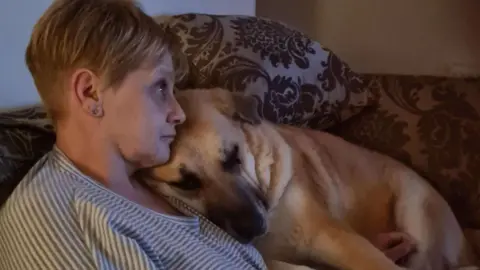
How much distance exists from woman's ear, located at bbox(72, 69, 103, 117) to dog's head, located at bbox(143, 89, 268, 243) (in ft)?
0.83

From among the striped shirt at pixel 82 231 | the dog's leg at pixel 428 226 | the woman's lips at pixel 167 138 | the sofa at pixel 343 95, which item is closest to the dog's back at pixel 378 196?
the dog's leg at pixel 428 226

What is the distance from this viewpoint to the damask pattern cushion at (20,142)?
1.24 m

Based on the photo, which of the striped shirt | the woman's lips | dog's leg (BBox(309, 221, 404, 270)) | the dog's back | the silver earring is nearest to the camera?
the striped shirt

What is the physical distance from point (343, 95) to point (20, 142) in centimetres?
99

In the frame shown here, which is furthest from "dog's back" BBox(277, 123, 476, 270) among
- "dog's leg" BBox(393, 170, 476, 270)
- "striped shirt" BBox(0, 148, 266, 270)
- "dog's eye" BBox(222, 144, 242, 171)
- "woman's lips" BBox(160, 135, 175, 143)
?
"striped shirt" BBox(0, 148, 266, 270)

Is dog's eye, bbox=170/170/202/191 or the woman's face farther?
dog's eye, bbox=170/170/202/191

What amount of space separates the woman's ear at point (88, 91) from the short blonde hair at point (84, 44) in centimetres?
→ 1

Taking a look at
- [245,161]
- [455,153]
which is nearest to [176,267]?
[245,161]

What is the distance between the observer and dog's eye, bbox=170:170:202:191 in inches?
51.7

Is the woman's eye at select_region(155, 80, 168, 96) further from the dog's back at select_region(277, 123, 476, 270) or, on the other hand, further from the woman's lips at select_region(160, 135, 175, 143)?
the dog's back at select_region(277, 123, 476, 270)

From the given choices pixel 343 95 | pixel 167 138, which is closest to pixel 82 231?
pixel 167 138

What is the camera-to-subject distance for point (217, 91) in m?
1.49

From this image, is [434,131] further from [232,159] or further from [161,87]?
[161,87]

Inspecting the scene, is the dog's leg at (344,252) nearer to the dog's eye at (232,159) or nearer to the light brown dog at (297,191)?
the light brown dog at (297,191)
